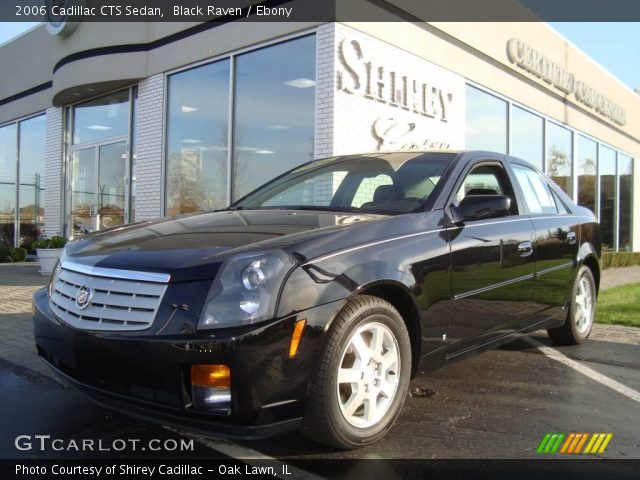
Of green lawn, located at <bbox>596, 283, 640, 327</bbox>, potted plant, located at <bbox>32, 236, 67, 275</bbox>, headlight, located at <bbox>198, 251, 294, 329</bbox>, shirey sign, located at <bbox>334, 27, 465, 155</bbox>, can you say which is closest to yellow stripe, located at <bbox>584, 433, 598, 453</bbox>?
headlight, located at <bbox>198, 251, 294, 329</bbox>

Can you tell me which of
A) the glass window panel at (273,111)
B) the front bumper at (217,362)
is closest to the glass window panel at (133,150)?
the glass window panel at (273,111)

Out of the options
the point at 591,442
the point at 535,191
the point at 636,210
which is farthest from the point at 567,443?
the point at 636,210

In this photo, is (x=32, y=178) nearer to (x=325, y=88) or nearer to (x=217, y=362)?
(x=325, y=88)

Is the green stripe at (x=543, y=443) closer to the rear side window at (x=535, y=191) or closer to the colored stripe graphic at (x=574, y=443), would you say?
the colored stripe graphic at (x=574, y=443)

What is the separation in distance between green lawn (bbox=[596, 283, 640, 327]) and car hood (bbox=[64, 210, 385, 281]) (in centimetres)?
470

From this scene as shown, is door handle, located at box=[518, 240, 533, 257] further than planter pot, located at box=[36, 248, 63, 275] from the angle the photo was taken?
No

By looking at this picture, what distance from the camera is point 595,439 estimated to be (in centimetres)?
309

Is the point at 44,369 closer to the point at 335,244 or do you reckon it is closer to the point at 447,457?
the point at 335,244

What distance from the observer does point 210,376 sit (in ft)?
7.84

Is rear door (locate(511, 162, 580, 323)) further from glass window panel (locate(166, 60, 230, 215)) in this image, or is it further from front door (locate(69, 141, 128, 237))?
front door (locate(69, 141, 128, 237))

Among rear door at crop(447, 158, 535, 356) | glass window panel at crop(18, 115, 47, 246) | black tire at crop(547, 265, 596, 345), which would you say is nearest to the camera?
rear door at crop(447, 158, 535, 356)

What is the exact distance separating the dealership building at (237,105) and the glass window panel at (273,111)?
0.02m

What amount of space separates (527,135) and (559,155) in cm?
250

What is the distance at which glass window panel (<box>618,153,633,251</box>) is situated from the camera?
21406 millimetres
